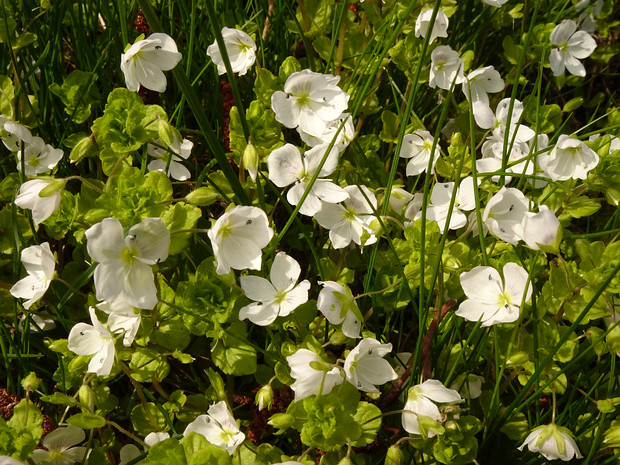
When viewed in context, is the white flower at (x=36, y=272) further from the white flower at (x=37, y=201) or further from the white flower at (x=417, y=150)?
the white flower at (x=417, y=150)

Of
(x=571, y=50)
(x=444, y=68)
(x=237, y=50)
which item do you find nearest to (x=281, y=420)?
(x=237, y=50)

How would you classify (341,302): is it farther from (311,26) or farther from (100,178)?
(311,26)

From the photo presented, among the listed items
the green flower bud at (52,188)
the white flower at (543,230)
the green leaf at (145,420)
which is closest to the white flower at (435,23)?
the white flower at (543,230)

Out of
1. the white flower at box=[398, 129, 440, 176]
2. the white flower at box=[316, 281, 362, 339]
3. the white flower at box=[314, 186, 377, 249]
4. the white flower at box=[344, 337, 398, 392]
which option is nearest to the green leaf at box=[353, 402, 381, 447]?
the white flower at box=[344, 337, 398, 392]

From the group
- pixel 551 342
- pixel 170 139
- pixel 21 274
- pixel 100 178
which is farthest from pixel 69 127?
pixel 551 342

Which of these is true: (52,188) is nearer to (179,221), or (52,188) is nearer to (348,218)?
(179,221)

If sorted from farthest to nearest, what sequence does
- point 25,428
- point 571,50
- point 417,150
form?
point 571,50 → point 417,150 → point 25,428

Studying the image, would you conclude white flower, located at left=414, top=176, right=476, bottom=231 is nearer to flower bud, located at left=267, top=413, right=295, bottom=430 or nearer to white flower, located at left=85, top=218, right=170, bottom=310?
flower bud, located at left=267, top=413, right=295, bottom=430
